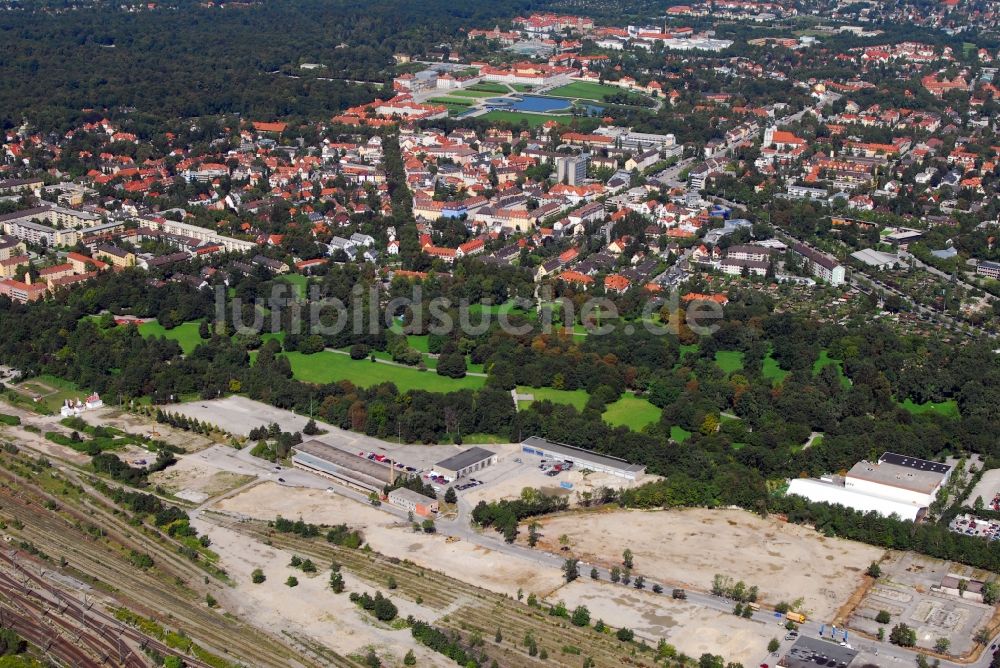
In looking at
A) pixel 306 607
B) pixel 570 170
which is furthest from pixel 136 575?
pixel 570 170

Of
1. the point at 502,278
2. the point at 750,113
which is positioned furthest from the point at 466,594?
the point at 750,113

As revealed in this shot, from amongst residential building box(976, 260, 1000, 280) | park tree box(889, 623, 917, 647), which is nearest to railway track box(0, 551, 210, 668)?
park tree box(889, 623, 917, 647)

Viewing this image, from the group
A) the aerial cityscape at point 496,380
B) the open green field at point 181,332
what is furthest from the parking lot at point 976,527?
the open green field at point 181,332

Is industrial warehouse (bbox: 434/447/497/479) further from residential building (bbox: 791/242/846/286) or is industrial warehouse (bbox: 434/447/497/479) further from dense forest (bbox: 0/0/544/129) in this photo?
dense forest (bbox: 0/0/544/129)

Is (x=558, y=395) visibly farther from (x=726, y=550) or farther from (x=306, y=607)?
(x=306, y=607)

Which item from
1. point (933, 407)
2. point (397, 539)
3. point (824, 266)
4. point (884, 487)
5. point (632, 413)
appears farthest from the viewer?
point (824, 266)

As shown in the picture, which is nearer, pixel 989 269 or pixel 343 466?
pixel 343 466
